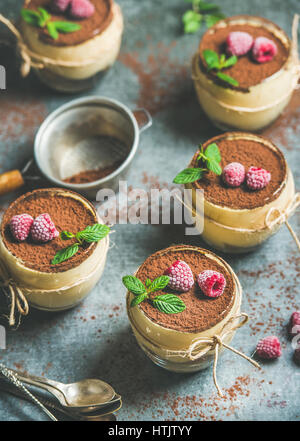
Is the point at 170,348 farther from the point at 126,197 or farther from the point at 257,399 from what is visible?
the point at 126,197

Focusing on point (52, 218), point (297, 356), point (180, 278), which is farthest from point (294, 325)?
point (52, 218)

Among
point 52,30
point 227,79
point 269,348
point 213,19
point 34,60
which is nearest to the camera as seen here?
point 269,348

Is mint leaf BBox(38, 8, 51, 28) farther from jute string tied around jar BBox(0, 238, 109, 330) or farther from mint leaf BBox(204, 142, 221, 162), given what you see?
jute string tied around jar BBox(0, 238, 109, 330)

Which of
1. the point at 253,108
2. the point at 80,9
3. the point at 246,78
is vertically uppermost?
the point at 80,9

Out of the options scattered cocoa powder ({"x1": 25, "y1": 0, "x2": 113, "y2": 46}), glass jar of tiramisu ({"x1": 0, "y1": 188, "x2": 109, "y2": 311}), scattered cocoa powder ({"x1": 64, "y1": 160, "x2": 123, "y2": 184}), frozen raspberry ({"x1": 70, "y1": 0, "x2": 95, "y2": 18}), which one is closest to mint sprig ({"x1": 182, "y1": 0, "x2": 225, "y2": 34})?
scattered cocoa powder ({"x1": 25, "y1": 0, "x2": 113, "y2": 46})

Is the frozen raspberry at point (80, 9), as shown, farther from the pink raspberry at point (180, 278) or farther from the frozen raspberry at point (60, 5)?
the pink raspberry at point (180, 278)

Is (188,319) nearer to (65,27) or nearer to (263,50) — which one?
(263,50)
